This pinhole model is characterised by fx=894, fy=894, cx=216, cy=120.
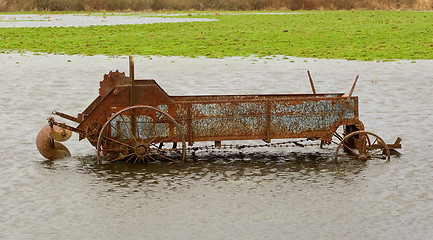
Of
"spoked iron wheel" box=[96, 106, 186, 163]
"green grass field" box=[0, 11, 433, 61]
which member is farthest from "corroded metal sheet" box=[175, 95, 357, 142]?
"green grass field" box=[0, 11, 433, 61]

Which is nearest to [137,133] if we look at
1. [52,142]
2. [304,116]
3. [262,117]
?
[52,142]

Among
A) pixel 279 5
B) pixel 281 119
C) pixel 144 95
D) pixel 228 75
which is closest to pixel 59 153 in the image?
pixel 144 95

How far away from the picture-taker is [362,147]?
14.5 meters

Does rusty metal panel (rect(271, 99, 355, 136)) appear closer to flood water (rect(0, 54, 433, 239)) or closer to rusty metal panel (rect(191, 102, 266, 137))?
rusty metal panel (rect(191, 102, 266, 137))

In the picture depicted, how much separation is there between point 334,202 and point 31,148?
6.27 metres

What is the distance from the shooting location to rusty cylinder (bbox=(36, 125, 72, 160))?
571 inches

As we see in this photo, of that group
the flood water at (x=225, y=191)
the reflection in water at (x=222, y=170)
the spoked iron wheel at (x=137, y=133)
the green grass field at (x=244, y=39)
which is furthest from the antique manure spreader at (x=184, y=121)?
the green grass field at (x=244, y=39)

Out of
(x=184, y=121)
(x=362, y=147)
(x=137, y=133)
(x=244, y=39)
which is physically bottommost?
(x=362, y=147)

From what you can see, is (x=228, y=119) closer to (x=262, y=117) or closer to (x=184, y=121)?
(x=262, y=117)

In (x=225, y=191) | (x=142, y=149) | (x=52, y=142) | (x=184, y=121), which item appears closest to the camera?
(x=225, y=191)

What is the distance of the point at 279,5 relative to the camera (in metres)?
73.3

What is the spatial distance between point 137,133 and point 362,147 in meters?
3.65

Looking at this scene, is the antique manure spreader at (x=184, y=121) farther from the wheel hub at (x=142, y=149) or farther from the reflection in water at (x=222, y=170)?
the reflection in water at (x=222, y=170)

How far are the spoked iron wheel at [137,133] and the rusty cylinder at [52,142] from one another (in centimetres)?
74
